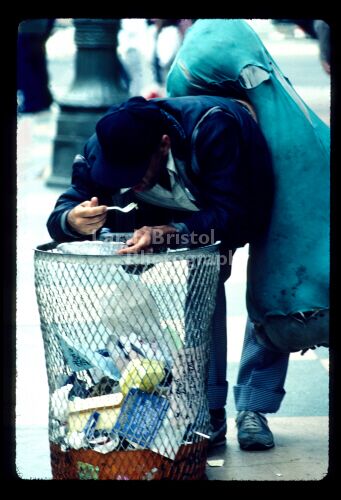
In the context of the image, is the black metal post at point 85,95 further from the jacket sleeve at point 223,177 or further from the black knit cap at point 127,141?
the black knit cap at point 127,141

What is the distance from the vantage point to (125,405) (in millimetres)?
2910

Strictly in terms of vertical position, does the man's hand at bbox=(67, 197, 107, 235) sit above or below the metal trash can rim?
above

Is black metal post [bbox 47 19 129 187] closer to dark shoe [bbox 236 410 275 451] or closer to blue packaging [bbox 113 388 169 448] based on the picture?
dark shoe [bbox 236 410 275 451]

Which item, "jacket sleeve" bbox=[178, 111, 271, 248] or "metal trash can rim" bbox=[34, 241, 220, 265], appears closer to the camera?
"metal trash can rim" bbox=[34, 241, 220, 265]

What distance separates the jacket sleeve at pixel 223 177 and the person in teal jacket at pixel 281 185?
185mm

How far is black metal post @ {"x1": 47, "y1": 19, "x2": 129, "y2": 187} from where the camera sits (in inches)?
346

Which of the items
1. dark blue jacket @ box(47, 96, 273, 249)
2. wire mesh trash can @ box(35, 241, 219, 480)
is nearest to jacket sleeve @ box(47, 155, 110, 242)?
dark blue jacket @ box(47, 96, 273, 249)

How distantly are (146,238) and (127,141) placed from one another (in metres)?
0.30

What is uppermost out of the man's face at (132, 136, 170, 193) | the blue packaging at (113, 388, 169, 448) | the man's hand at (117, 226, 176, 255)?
the man's face at (132, 136, 170, 193)

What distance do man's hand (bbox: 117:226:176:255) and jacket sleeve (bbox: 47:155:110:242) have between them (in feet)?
0.91

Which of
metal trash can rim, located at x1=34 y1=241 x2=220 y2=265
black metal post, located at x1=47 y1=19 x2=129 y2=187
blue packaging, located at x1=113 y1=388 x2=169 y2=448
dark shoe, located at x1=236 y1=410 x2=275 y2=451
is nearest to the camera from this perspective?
metal trash can rim, located at x1=34 y1=241 x2=220 y2=265

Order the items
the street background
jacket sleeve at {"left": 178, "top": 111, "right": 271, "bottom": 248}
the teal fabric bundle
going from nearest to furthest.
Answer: jacket sleeve at {"left": 178, "top": 111, "right": 271, "bottom": 248}, the teal fabric bundle, the street background
